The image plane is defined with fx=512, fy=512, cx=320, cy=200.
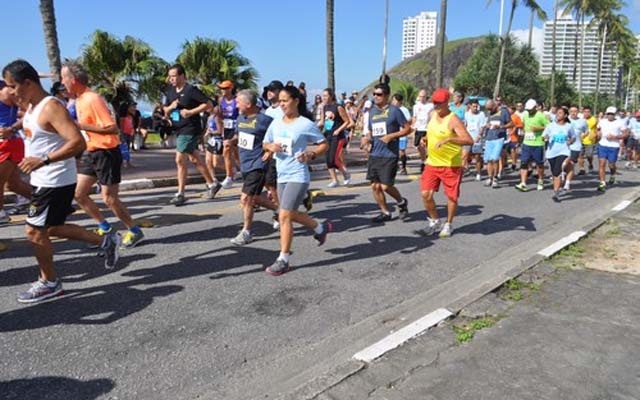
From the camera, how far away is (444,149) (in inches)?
254

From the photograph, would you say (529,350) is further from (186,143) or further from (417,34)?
(417,34)

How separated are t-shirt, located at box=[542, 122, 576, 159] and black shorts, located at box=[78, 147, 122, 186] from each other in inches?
316

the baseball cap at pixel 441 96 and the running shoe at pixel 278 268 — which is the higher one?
the baseball cap at pixel 441 96

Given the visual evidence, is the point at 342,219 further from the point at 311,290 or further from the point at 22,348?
the point at 22,348

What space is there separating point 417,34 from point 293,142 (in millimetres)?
145491

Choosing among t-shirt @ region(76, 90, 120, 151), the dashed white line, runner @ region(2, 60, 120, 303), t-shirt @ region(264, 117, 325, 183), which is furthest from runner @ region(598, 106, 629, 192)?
runner @ region(2, 60, 120, 303)

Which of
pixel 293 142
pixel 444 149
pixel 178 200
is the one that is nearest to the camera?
pixel 293 142

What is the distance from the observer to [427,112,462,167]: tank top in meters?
6.40

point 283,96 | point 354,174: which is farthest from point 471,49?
point 283,96

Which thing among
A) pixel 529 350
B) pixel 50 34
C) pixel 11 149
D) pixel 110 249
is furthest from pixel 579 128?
pixel 50 34

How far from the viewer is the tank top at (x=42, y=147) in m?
3.93

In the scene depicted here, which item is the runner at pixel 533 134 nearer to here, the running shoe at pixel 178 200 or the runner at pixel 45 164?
the running shoe at pixel 178 200

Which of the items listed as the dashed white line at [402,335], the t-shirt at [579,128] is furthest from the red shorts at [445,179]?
the t-shirt at [579,128]

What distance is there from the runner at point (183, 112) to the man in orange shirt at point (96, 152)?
6.91 ft
